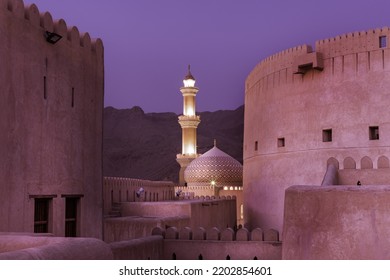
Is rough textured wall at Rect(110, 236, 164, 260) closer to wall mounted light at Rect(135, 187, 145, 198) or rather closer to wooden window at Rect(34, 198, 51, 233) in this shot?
A: wooden window at Rect(34, 198, 51, 233)

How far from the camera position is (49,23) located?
10.4 meters

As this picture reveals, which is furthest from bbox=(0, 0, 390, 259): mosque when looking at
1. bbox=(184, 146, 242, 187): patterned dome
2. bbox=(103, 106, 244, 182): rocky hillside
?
bbox=(103, 106, 244, 182): rocky hillside

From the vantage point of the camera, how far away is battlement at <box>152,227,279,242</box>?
11906 mm

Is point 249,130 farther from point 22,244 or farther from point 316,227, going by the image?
point 22,244

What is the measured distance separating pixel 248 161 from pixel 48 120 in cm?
1264

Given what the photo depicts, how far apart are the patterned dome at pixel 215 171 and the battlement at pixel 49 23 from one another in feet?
59.1

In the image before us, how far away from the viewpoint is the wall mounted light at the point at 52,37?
1020cm

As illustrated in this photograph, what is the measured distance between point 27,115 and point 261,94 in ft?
38.9

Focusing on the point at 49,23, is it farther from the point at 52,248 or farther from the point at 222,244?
the point at 52,248

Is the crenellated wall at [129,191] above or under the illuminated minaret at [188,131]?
under

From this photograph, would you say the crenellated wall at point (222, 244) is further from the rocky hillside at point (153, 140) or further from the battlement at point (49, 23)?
the rocky hillside at point (153, 140)

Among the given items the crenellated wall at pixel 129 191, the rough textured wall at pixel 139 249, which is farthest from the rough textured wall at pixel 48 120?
the crenellated wall at pixel 129 191

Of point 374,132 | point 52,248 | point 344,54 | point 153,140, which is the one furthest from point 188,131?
point 52,248
